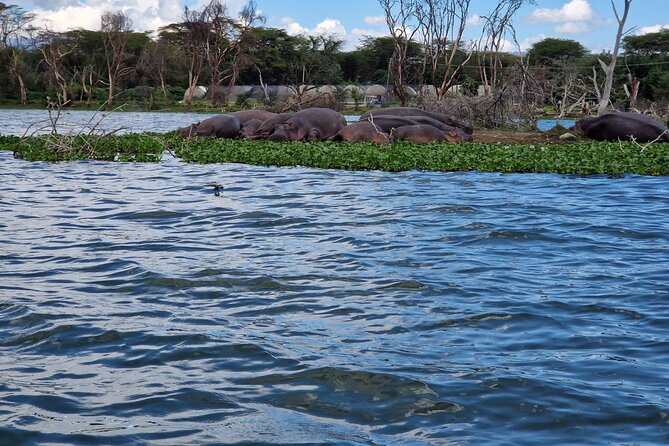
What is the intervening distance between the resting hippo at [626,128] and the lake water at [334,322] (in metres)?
9.03

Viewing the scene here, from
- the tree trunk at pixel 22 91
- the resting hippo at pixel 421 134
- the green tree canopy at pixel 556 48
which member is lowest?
the resting hippo at pixel 421 134

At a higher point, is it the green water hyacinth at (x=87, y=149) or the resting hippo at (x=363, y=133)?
the resting hippo at (x=363, y=133)

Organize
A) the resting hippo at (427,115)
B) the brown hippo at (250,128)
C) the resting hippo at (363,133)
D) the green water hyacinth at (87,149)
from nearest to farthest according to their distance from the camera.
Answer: the green water hyacinth at (87,149) → the resting hippo at (363,133) → the brown hippo at (250,128) → the resting hippo at (427,115)

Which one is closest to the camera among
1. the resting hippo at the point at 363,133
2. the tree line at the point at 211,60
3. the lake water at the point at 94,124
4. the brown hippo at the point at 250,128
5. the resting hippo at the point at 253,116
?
the resting hippo at the point at 363,133

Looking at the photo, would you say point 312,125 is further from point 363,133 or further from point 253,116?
point 253,116

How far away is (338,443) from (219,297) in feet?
9.63

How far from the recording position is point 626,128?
66.8ft

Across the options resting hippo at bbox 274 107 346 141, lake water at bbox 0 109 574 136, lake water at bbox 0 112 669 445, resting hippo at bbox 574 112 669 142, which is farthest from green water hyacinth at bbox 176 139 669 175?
lake water at bbox 0 112 669 445

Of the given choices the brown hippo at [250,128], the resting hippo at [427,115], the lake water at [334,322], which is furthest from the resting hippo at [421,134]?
the lake water at [334,322]

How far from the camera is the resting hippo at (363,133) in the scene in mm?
19033

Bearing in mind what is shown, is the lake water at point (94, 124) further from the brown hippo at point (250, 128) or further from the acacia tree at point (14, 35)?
the acacia tree at point (14, 35)

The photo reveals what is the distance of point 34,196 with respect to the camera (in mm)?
12523

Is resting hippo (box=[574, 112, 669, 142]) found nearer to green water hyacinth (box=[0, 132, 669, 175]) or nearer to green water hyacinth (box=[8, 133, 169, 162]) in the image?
green water hyacinth (box=[0, 132, 669, 175])

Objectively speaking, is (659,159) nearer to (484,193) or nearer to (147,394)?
(484,193)
